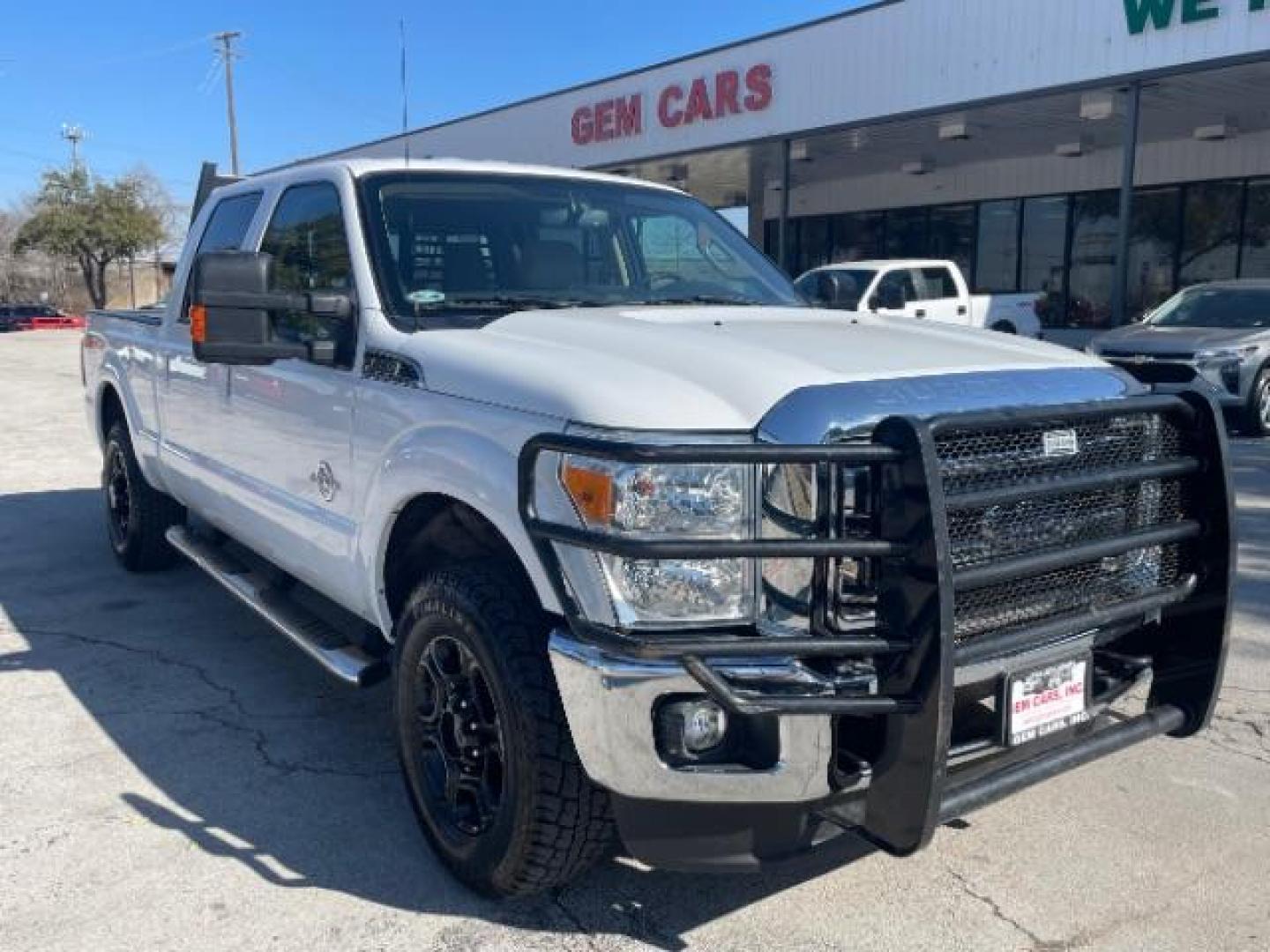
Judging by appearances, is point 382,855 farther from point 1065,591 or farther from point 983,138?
point 983,138

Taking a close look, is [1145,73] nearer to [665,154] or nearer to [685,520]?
[665,154]

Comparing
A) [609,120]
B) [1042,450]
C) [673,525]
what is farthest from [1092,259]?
[673,525]

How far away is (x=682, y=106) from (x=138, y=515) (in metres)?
14.8

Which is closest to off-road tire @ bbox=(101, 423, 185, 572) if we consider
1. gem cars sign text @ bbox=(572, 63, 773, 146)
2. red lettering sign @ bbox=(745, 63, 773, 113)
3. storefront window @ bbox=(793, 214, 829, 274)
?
red lettering sign @ bbox=(745, 63, 773, 113)

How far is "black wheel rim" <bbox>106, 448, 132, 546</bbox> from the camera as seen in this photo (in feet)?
20.4

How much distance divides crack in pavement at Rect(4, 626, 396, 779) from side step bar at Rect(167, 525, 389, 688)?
1.14ft

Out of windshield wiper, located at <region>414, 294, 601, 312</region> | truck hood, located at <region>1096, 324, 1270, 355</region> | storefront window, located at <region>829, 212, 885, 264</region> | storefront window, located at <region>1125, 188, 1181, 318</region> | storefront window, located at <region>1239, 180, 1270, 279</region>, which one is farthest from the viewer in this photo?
storefront window, located at <region>829, 212, 885, 264</region>

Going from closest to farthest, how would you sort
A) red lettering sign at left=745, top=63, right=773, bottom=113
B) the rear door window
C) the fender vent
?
the fender vent
the rear door window
red lettering sign at left=745, top=63, right=773, bottom=113

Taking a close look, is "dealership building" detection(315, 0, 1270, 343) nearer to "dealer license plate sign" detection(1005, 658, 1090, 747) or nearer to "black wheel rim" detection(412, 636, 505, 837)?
"black wheel rim" detection(412, 636, 505, 837)

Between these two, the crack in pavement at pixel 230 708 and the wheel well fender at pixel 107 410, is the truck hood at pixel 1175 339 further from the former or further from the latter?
the crack in pavement at pixel 230 708

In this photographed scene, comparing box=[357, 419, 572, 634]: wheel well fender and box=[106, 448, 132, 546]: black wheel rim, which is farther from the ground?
box=[357, 419, 572, 634]: wheel well fender

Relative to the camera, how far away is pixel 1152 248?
66.6 feet

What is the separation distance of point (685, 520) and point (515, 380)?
2.00ft

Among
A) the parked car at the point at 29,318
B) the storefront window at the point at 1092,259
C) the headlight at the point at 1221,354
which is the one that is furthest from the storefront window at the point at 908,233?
the parked car at the point at 29,318
